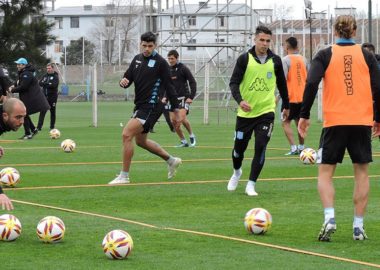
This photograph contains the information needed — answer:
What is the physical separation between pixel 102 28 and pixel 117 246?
355ft

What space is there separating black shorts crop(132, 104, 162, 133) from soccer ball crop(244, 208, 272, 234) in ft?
16.4

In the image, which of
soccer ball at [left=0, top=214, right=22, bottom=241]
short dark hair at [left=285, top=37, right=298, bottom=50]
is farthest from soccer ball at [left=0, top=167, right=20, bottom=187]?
short dark hair at [left=285, top=37, right=298, bottom=50]

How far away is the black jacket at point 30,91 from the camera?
26.6m

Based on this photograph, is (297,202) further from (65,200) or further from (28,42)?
(28,42)

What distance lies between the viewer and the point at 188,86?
78.6 ft

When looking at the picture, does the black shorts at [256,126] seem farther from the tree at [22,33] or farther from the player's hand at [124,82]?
the tree at [22,33]

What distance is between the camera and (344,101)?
384 inches

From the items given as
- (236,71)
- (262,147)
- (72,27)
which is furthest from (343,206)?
(72,27)

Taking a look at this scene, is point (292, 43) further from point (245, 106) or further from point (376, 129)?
point (376, 129)

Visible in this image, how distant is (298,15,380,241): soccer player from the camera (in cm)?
970

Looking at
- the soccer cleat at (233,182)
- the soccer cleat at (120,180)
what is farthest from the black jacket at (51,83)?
the soccer cleat at (233,182)

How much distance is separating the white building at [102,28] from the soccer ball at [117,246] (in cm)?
7749

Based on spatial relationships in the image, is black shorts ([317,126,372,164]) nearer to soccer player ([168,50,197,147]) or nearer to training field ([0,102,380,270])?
training field ([0,102,380,270])

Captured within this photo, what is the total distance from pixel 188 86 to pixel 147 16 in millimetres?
15620
